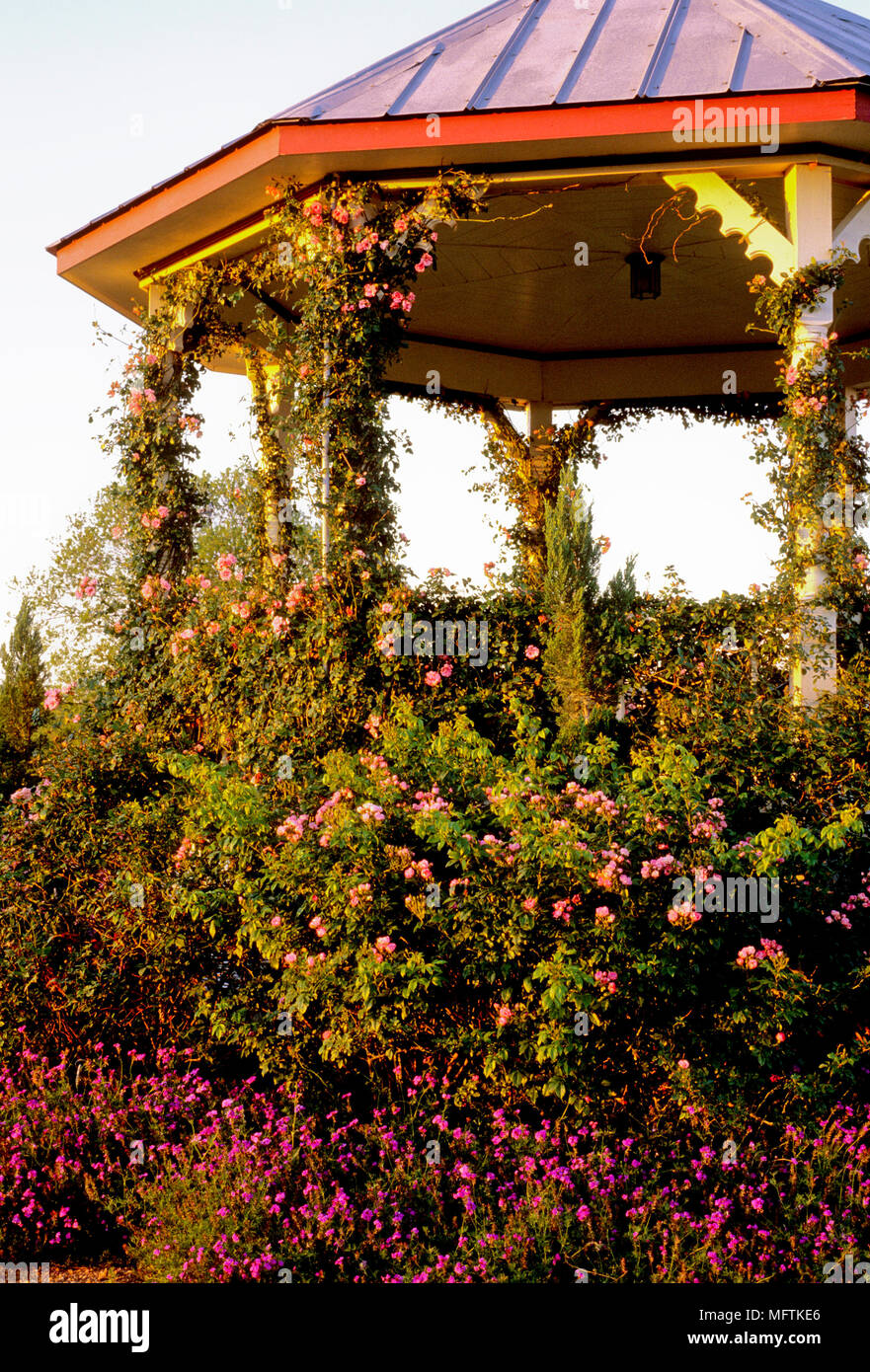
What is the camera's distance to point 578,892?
5.11 metres

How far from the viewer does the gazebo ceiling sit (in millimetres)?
7680

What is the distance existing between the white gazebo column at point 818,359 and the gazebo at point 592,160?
14 millimetres

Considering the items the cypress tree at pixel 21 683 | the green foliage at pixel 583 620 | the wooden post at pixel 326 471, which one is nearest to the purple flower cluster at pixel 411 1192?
the green foliage at pixel 583 620

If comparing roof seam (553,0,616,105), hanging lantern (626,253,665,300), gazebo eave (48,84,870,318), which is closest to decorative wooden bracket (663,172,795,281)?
gazebo eave (48,84,870,318)

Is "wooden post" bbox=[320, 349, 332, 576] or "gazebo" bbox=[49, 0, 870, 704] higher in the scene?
"gazebo" bbox=[49, 0, 870, 704]

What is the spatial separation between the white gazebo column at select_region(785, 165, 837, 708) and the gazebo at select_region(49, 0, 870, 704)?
14 millimetres

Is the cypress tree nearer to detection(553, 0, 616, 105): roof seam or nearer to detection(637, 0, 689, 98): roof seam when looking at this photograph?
detection(553, 0, 616, 105): roof seam

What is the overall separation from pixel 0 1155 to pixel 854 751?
4.62 meters

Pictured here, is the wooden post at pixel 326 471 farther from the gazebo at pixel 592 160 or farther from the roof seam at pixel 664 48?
the roof seam at pixel 664 48

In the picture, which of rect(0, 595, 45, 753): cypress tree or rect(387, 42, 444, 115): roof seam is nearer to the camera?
rect(387, 42, 444, 115): roof seam

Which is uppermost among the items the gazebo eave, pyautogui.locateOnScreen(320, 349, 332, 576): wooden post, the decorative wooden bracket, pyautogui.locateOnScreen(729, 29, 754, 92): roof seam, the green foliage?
pyautogui.locateOnScreen(729, 29, 754, 92): roof seam

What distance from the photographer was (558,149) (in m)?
7.98

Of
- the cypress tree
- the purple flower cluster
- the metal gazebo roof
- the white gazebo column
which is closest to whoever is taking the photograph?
the purple flower cluster
